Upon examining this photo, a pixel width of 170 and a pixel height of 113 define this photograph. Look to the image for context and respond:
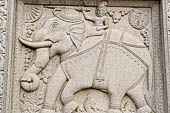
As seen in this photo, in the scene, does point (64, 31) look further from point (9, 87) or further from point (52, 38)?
point (9, 87)

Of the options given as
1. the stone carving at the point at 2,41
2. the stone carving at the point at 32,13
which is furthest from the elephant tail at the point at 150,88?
the stone carving at the point at 2,41

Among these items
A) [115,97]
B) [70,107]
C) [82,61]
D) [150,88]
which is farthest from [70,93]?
[150,88]

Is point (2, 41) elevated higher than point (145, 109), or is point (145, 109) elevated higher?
point (2, 41)

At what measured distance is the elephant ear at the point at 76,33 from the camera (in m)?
3.51

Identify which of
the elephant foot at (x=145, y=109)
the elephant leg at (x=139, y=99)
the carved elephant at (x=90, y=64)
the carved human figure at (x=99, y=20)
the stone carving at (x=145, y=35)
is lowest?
the elephant foot at (x=145, y=109)

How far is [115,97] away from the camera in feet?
11.1

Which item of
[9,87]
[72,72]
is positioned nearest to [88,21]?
[72,72]

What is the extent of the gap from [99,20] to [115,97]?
2.76 ft

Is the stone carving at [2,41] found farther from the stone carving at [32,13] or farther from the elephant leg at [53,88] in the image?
the elephant leg at [53,88]

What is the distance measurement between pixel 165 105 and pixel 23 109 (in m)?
1.43

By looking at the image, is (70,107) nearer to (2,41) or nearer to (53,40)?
(53,40)

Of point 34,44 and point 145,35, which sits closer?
point 34,44

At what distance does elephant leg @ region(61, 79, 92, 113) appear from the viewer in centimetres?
335

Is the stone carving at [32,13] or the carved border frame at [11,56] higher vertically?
the stone carving at [32,13]
